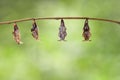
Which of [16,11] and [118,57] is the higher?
[16,11]

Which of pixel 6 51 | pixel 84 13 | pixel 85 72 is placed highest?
pixel 84 13

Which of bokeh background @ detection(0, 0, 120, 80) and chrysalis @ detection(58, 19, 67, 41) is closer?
chrysalis @ detection(58, 19, 67, 41)

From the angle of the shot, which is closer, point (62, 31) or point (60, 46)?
point (62, 31)

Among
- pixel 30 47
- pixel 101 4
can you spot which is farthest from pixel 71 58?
pixel 101 4

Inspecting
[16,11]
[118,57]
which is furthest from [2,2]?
[118,57]

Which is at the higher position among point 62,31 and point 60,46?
point 62,31

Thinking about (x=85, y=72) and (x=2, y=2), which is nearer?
(x=85, y=72)

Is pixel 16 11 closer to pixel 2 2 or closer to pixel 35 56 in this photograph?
pixel 2 2

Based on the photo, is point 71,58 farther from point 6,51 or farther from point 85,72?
point 6,51
